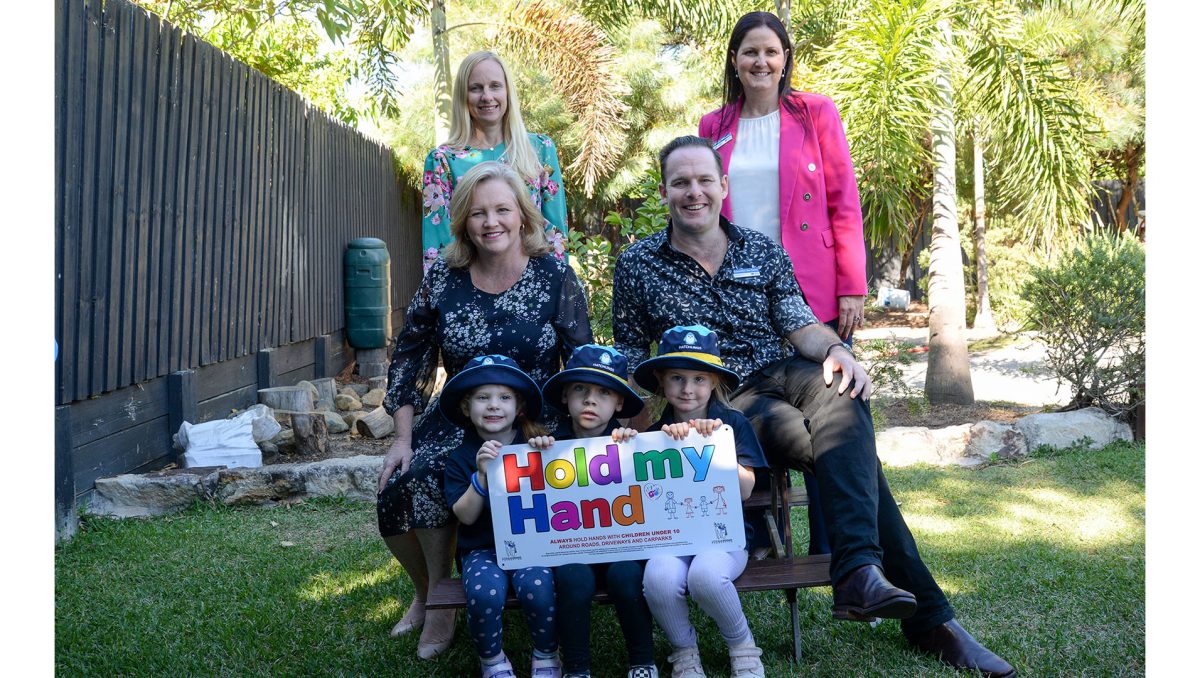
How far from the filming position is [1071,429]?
7.04m

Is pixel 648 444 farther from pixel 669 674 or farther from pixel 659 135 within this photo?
pixel 659 135

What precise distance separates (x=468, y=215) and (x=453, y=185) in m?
0.93

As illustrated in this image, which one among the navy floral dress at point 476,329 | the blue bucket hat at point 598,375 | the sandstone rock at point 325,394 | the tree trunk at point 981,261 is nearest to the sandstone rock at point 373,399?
the sandstone rock at point 325,394

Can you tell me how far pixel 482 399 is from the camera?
3205 mm

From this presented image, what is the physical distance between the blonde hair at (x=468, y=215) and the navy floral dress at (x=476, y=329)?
50mm

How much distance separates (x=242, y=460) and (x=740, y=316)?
3.97 metres

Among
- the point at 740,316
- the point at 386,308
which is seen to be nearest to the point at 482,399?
the point at 740,316

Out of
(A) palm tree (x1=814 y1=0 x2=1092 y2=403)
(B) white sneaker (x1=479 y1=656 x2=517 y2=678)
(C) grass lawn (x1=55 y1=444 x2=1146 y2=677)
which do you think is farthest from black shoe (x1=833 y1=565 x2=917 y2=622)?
(A) palm tree (x1=814 y1=0 x2=1092 y2=403)

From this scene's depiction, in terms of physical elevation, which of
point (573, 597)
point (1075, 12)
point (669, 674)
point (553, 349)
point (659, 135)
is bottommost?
point (669, 674)

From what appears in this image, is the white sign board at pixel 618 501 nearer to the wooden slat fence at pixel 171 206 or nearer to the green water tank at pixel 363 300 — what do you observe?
the wooden slat fence at pixel 171 206

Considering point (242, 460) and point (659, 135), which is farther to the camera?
point (659, 135)

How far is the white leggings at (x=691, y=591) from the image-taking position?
2.95m

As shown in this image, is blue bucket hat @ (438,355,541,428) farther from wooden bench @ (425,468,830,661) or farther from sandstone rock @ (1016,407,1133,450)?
sandstone rock @ (1016,407,1133,450)

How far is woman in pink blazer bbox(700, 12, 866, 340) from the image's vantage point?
3.97m
